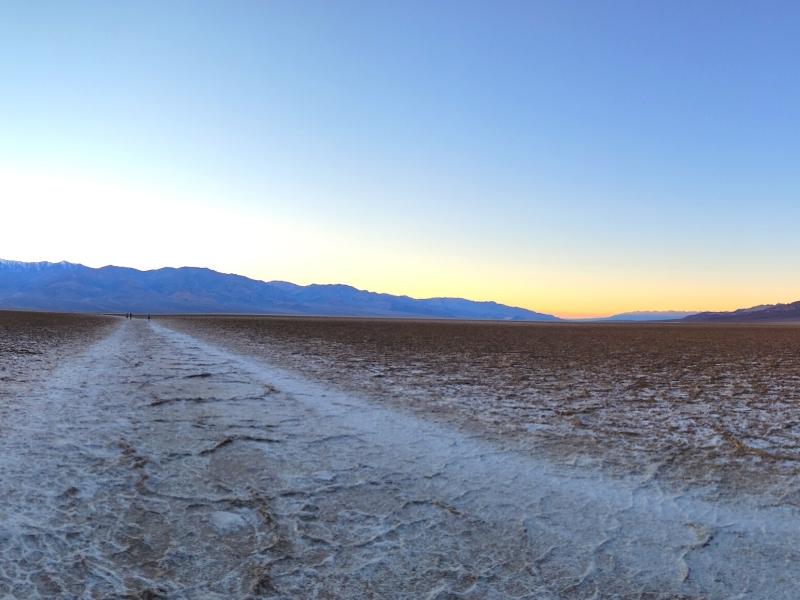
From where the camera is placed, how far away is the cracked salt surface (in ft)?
8.20

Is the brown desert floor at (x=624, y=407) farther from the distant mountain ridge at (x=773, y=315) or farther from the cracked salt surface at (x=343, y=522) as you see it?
the distant mountain ridge at (x=773, y=315)

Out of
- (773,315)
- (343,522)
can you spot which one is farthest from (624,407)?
(773,315)

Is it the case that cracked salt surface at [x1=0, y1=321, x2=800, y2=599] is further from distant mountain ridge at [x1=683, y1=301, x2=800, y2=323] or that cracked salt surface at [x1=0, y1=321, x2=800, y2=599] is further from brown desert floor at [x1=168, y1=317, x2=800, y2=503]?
distant mountain ridge at [x1=683, y1=301, x2=800, y2=323]

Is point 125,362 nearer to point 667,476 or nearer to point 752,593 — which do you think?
point 667,476

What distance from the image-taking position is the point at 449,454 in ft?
15.4

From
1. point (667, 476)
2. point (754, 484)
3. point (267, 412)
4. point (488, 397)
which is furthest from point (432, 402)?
point (754, 484)

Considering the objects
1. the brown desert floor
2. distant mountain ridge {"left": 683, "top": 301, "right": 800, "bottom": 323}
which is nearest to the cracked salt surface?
the brown desert floor

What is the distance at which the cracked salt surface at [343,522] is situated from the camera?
2500mm

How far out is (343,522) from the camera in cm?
315

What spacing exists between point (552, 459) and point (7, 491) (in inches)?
170

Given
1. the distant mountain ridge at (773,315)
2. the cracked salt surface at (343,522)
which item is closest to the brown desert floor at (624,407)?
the cracked salt surface at (343,522)

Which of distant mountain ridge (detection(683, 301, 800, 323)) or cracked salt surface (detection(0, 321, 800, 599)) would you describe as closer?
cracked salt surface (detection(0, 321, 800, 599))

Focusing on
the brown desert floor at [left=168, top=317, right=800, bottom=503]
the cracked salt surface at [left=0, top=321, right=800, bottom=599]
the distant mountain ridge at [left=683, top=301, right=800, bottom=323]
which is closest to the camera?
the cracked salt surface at [left=0, top=321, right=800, bottom=599]

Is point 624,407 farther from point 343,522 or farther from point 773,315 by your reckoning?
point 773,315
